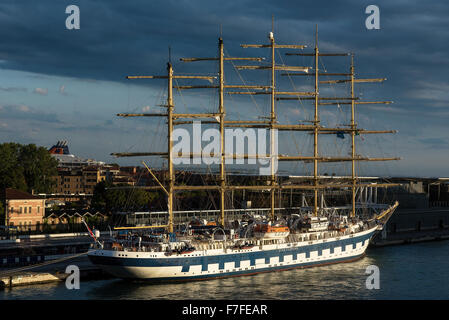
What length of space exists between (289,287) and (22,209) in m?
44.2

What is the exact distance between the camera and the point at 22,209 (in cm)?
8038

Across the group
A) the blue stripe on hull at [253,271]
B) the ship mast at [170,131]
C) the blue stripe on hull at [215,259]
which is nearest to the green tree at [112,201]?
the ship mast at [170,131]

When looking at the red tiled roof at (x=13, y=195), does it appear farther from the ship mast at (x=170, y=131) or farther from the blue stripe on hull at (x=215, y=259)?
the blue stripe on hull at (x=215, y=259)

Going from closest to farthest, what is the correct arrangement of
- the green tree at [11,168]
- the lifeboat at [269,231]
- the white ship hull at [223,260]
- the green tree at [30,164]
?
the white ship hull at [223,260]
the lifeboat at [269,231]
the green tree at [11,168]
the green tree at [30,164]

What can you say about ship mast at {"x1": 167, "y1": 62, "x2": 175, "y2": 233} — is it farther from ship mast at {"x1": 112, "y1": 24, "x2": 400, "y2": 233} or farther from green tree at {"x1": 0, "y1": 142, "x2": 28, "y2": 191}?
green tree at {"x1": 0, "y1": 142, "x2": 28, "y2": 191}

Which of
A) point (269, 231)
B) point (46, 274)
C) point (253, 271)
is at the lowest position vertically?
point (253, 271)

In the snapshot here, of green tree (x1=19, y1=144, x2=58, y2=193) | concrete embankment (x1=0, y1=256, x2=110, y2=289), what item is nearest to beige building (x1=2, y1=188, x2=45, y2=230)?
green tree (x1=19, y1=144, x2=58, y2=193)

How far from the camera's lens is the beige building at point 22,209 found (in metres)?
78.7

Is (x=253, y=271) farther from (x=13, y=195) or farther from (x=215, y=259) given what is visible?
(x=13, y=195)

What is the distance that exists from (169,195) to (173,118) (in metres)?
7.32

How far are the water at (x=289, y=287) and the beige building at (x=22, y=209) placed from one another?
33.2 meters

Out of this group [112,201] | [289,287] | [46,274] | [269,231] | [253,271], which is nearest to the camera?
[46,274]

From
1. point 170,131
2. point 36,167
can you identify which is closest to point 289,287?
point 170,131

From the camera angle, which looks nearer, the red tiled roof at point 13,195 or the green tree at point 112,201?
the red tiled roof at point 13,195
